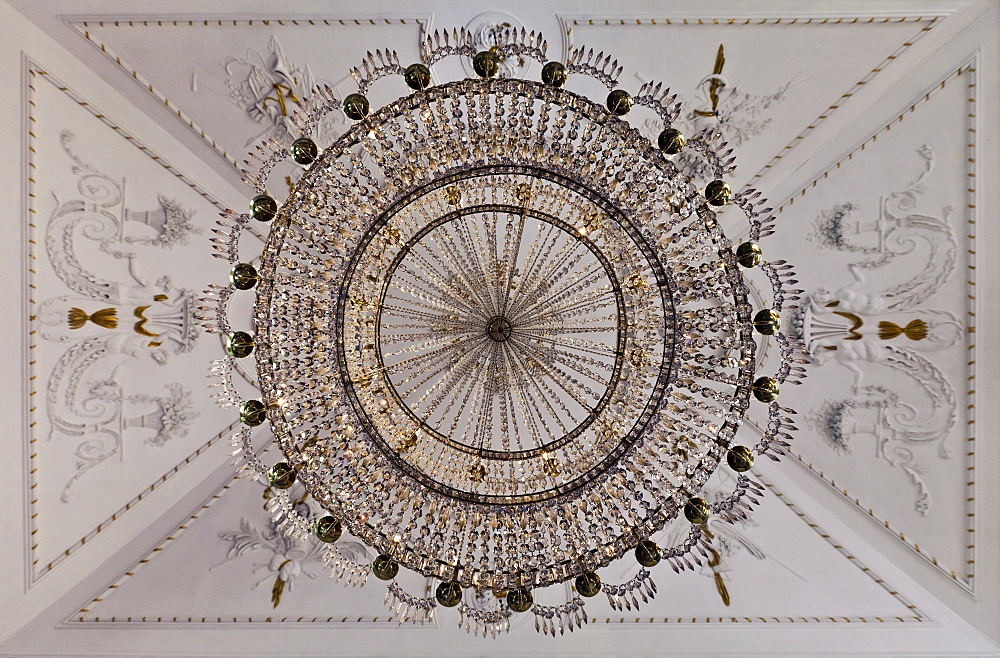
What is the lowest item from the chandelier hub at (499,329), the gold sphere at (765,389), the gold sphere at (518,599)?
the gold sphere at (518,599)

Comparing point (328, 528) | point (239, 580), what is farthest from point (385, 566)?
point (239, 580)

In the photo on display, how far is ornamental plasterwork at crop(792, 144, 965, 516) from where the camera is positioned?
3.59 m

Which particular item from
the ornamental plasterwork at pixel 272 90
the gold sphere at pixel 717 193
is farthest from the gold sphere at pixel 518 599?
the ornamental plasterwork at pixel 272 90

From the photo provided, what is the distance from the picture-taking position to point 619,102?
6.69 ft

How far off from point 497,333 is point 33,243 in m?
3.16

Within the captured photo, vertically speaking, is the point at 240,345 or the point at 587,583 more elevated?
the point at 240,345

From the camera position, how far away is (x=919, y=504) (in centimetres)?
370

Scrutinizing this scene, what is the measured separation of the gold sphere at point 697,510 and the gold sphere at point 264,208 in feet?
6.67

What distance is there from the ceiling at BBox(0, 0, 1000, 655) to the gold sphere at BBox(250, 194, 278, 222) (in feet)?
5.37

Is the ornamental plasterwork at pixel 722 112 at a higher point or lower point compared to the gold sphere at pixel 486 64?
higher

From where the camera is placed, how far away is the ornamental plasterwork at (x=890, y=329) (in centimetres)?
359

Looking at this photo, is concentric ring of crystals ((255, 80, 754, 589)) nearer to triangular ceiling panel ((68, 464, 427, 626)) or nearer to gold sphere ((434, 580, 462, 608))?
gold sphere ((434, 580, 462, 608))

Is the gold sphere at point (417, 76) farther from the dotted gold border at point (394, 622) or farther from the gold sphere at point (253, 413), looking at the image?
the dotted gold border at point (394, 622)

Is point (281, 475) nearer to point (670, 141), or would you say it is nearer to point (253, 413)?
point (253, 413)
